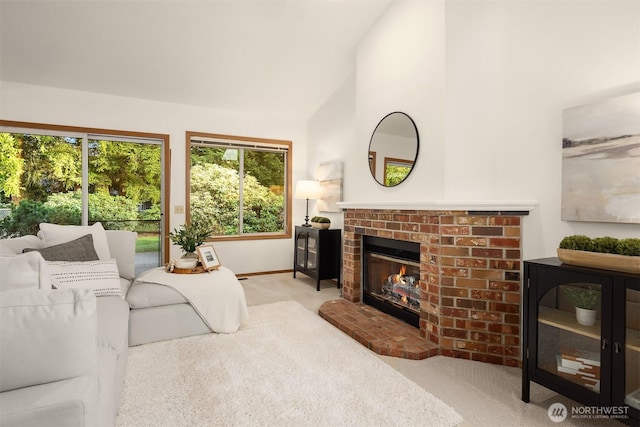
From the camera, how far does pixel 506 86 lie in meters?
2.45

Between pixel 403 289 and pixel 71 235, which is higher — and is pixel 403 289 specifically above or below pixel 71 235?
below

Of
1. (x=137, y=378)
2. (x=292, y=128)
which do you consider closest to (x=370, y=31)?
(x=292, y=128)

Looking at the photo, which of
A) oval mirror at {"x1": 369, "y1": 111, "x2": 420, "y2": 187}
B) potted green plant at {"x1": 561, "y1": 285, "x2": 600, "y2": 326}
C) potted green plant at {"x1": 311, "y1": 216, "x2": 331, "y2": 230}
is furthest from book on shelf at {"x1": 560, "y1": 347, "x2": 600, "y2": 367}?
potted green plant at {"x1": 311, "y1": 216, "x2": 331, "y2": 230}

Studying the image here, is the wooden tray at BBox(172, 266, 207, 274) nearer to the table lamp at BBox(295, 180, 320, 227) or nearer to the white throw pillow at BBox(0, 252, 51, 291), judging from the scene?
the white throw pillow at BBox(0, 252, 51, 291)

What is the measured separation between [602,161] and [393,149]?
62.7 inches

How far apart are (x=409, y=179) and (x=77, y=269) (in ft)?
8.84

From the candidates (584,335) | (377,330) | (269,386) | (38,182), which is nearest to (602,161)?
(584,335)

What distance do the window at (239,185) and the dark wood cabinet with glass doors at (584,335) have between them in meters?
3.98

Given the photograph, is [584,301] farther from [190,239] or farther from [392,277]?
[190,239]

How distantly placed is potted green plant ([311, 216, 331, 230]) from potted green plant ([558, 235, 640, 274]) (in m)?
3.08

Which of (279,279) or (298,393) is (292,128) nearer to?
(279,279)

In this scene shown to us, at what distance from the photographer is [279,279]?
492cm

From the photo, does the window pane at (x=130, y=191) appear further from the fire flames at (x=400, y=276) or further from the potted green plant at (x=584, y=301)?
the potted green plant at (x=584, y=301)

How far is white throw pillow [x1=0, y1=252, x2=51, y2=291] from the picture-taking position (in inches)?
48.7
